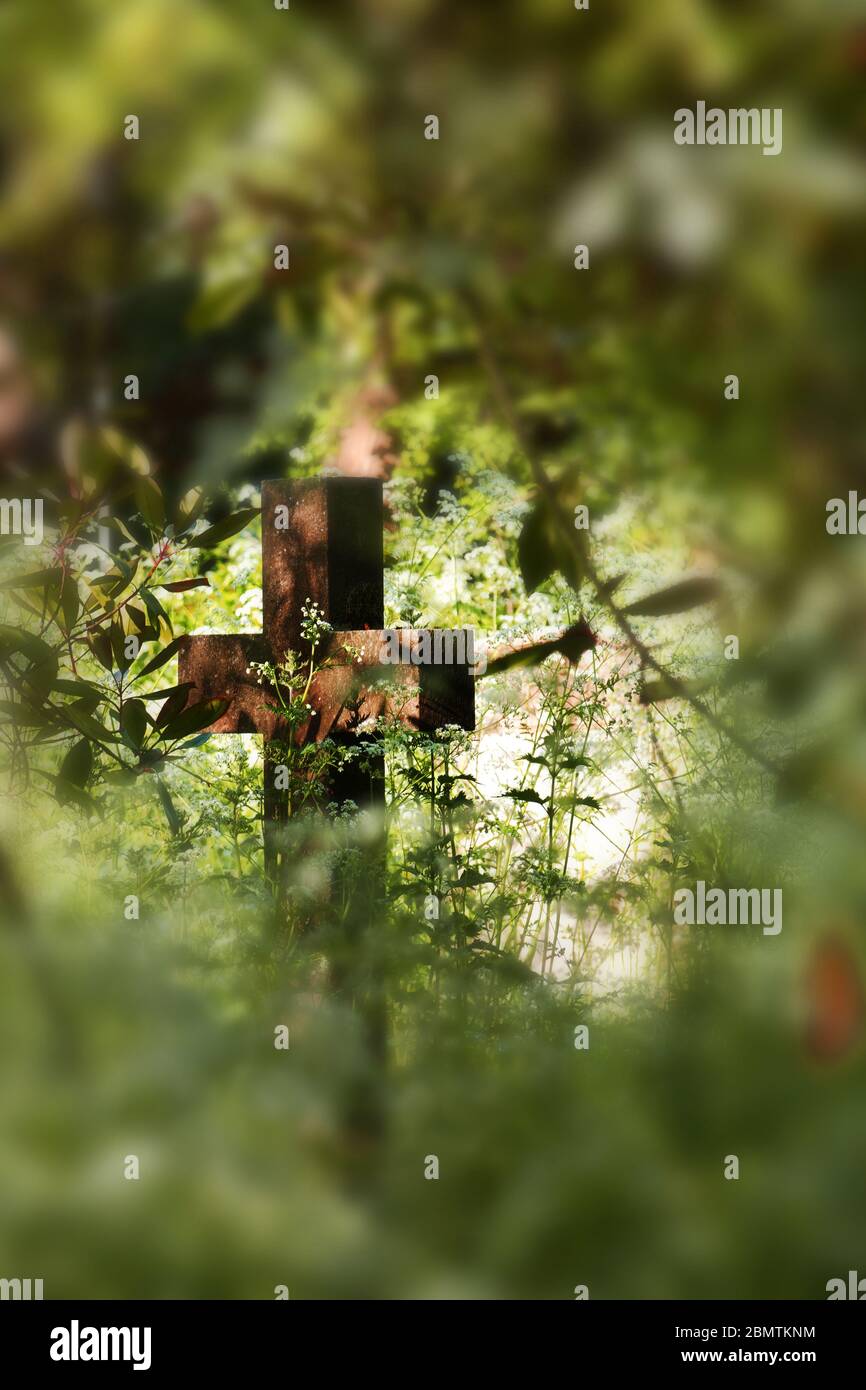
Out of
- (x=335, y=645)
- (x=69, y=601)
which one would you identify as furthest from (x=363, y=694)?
(x=69, y=601)

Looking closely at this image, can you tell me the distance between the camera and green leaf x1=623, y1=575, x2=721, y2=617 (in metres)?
0.64

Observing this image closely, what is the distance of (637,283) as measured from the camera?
58 cm

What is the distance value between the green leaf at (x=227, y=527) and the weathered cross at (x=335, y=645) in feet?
0.07

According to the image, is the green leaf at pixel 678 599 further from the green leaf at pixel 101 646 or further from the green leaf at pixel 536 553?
the green leaf at pixel 101 646

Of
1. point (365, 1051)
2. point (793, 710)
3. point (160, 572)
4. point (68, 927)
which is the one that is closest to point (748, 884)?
point (793, 710)

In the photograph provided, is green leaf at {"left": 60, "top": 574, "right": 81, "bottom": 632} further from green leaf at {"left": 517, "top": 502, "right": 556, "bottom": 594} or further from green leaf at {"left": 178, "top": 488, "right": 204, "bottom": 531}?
green leaf at {"left": 517, "top": 502, "right": 556, "bottom": 594}

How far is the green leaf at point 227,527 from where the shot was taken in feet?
3.24

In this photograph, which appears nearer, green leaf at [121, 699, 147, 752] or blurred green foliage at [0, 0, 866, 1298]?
blurred green foliage at [0, 0, 866, 1298]

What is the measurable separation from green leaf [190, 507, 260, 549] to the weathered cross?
0.02 meters

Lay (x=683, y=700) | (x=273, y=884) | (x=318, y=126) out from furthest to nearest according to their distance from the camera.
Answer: (x=273, y=884)
(x=683, y=700)
(x=318, y=126)

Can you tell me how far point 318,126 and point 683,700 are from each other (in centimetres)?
38

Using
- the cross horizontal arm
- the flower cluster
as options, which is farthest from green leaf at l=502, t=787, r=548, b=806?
the flower cluster

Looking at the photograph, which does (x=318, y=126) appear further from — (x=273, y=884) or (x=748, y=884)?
(x=273, y=884)

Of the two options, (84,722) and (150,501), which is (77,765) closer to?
(84,722)
